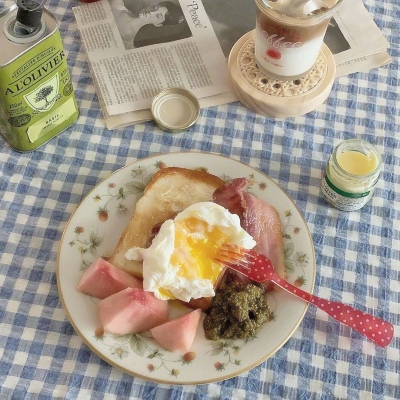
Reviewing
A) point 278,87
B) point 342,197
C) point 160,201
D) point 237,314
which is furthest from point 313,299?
point 278,87

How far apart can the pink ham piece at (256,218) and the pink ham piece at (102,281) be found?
255mm

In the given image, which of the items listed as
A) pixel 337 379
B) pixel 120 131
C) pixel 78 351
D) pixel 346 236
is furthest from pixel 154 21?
pixel 337 379

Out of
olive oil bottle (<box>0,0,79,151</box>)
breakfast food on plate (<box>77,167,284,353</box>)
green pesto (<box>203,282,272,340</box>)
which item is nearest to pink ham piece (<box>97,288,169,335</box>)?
breakfast food on plate (<box>77,167,284,353</box>)

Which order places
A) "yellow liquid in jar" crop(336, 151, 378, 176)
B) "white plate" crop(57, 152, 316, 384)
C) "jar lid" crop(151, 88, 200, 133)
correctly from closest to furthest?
1. "white plate" crop(57, 152, 316, 384)
2. "yellow liquid in jar" crop(336, 151, 378, 176)
3. "jar lid" crop(151, 88, 200, 133)

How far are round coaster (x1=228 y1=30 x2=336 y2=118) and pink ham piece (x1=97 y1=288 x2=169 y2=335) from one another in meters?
0.60

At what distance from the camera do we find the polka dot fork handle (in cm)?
111

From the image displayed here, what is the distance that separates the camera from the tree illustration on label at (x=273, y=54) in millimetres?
1368

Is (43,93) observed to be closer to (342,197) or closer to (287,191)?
(287,191)

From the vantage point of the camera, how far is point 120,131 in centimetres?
142

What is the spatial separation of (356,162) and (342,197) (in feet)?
0.30

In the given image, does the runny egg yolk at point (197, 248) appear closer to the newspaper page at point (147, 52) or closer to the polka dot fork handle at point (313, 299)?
the polka dot fork handle at point (313, 299)

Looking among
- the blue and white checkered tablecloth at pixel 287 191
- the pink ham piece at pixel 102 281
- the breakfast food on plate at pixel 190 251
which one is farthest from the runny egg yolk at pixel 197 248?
the blue and white checkered tablecloth at pixel 287 191

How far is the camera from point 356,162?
129 centimetres

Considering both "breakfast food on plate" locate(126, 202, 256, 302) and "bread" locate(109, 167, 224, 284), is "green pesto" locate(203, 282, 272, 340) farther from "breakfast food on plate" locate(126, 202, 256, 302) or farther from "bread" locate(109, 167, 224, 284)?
"bread" locate(109, 167, 224, 284)
